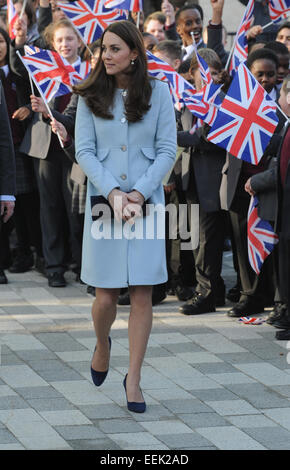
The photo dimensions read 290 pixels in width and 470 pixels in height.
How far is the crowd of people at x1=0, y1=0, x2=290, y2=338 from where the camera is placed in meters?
7.40

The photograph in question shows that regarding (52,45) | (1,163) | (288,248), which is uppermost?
(52,45)

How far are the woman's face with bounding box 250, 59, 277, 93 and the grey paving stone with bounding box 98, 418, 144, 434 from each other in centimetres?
330

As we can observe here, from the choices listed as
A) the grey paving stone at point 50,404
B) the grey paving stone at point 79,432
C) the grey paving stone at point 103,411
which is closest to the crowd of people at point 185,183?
the grey paving stone at point 103,411

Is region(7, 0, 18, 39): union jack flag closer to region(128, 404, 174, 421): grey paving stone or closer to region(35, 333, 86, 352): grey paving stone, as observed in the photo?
region(35, 333, 86, 352): grey paving stone

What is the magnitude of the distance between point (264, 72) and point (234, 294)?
6.15 feet

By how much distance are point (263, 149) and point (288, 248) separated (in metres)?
0.72

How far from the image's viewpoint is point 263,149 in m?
7.16

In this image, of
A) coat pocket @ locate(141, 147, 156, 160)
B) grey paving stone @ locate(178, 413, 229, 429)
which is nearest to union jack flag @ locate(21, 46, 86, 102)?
coat pocket @ locate(141, 147, 156, 160)

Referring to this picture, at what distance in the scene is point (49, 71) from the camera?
832cm

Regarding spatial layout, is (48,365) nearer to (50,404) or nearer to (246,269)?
(50,404)

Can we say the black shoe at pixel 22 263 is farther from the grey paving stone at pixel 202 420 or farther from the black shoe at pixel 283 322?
the grey paving stone at pixel 202 420
